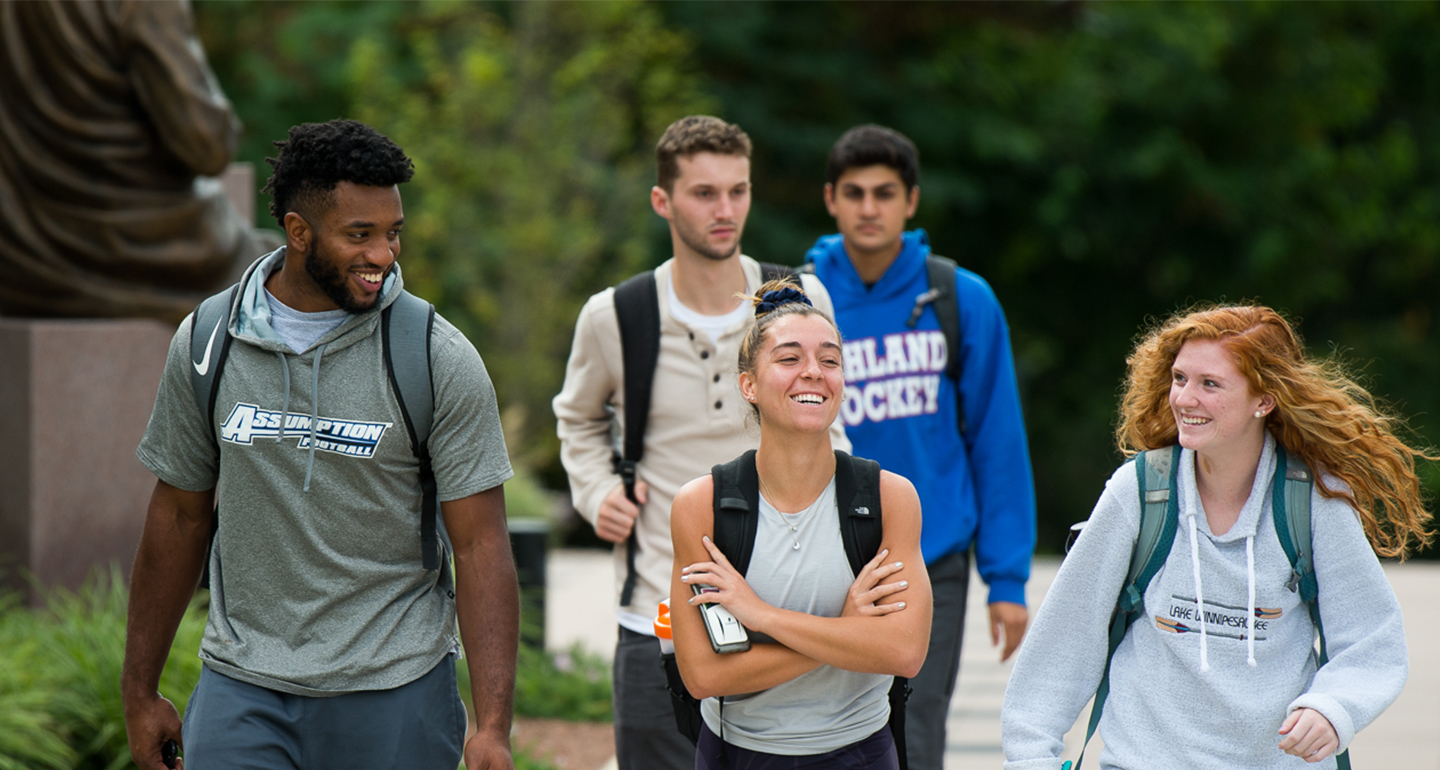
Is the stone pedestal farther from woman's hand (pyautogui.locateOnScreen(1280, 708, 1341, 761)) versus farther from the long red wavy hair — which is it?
woman's hand (pyautogui.locateOnScreen(1280, 708, 1341, 761))

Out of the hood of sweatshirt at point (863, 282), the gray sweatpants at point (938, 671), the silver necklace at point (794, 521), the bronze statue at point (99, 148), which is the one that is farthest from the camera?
the bronze statue at point (99, 148)

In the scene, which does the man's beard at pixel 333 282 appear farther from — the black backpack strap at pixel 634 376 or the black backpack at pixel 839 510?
the black backpack strap at pixel 634 376

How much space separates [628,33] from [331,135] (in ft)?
44.2

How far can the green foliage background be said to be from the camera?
15914 mm

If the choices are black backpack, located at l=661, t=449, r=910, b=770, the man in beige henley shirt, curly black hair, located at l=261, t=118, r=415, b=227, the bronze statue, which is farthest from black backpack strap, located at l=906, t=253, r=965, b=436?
the bronze statue

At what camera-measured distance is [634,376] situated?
4.16m

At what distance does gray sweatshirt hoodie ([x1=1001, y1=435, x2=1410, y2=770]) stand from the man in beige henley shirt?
3.50 feet

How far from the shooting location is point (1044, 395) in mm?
23547

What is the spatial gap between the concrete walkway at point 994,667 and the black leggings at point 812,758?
2993 millimetres

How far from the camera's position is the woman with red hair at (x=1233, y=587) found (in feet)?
9.55

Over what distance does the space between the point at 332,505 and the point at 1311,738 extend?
193 centimetres

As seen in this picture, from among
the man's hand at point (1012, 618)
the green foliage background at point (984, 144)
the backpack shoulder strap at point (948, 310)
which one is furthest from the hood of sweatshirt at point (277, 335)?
the green foliage background at point (984, 144)

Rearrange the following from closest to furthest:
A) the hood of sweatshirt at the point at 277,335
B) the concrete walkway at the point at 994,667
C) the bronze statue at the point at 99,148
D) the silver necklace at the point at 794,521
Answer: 1. the hood of sweatshirt at the point at 277,335
2. the silver necklace at the point at 794,521
3. the concrete walkway at the point at 994,667
4. the bronze statue at the point at 99,148

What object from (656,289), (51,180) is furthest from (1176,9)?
(656,289)
